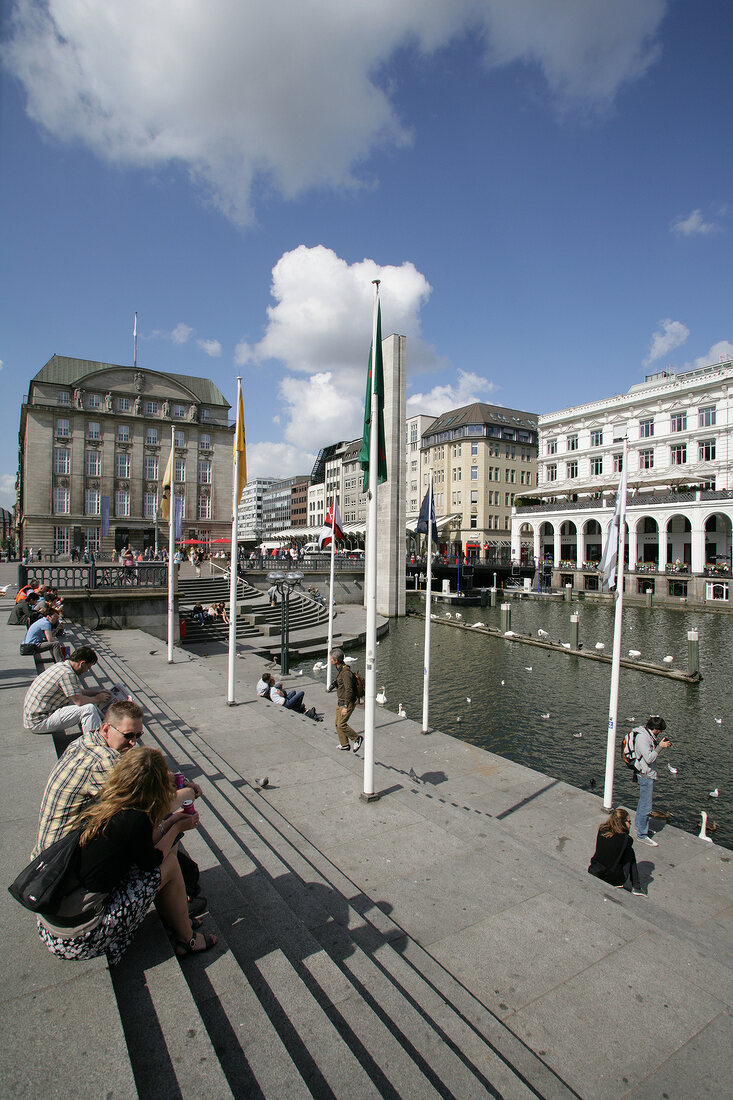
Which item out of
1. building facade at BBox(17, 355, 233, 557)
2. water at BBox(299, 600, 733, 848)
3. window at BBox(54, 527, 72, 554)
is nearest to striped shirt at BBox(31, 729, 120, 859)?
water at BBox(299, 600, 733, 848)

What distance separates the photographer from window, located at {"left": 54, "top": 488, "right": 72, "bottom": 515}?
2452 inches

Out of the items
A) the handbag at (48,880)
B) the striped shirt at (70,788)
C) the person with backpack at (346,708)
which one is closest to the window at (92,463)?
the person with backpack at (346,708)

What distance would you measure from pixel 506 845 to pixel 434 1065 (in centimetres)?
346

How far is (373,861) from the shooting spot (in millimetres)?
6195

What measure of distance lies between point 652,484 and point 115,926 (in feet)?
202

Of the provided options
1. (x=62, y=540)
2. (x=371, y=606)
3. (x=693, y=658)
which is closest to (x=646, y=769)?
(x=371, y=606)

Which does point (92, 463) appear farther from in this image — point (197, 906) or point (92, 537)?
point (197, 906)

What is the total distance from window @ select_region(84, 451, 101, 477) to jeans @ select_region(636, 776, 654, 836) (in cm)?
6706

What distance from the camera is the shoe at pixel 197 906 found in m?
4.32

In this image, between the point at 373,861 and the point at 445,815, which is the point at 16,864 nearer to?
the point at 373,861

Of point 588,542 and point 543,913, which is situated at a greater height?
point 588,542

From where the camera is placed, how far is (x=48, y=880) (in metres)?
3.21

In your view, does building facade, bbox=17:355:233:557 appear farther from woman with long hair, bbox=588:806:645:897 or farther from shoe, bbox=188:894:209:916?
shoe, bbox=188:894:209:916

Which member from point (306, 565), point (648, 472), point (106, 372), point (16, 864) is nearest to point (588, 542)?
point (648, 472)
